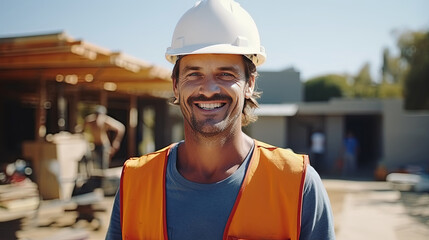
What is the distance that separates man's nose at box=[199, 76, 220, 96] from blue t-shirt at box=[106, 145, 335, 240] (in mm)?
355

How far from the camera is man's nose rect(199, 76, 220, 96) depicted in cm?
160

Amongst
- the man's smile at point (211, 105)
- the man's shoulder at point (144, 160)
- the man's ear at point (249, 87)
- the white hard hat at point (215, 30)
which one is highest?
the white hard hat at point (215, 30)

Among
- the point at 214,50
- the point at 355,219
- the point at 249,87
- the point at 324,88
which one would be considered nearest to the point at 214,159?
the point at 249,87

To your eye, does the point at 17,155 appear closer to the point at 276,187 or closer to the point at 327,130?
the point at 327,130

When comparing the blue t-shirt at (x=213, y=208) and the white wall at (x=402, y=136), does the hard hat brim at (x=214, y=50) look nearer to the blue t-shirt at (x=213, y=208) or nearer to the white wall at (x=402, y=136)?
the blue t-shirt at (x=213, y=208)

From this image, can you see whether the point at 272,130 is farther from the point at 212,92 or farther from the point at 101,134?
the point at 212,92

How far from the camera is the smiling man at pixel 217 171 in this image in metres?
1.48

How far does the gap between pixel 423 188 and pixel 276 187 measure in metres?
9.94

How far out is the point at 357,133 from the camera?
1842 centimetres

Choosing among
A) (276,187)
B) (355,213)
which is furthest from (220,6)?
(355,213)

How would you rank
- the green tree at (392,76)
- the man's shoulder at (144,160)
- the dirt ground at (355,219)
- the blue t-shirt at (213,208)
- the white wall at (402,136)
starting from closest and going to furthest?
1. the blue t-shirt at (213,208)
2. the man's shoulder at (144,160)
3. the dirt ground at (355,219)
4. the white wall at (402,136)
5. the green tree at (392,76)

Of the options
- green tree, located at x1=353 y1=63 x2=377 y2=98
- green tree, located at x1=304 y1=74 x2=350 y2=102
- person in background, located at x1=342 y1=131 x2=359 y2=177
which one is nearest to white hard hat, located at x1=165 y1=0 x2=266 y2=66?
person in background, located at x1=342 y1=131 x2=359 y2=177

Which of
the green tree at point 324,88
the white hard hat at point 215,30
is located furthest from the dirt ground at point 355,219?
the green tree at point 324,88

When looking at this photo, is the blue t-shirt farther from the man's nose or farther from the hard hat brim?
the hard hat brim
